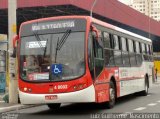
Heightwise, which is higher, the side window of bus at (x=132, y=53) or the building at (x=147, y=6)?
the building at (x=147, y=6)

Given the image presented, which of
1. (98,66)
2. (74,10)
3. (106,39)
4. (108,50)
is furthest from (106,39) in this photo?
(74,10)

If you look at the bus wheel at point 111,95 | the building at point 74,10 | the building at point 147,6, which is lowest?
the bus wheel at point 111,95

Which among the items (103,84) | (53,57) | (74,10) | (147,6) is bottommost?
(103,84)

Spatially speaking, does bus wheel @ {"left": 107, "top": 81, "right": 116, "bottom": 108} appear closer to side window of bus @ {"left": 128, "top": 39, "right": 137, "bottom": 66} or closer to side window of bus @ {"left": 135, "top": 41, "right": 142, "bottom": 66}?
side window of bus @ {"left": 128, "top": 39, "right": 137, "bottom": 66}

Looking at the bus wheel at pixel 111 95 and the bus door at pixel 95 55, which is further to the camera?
the bus wheel at pixel 111 95

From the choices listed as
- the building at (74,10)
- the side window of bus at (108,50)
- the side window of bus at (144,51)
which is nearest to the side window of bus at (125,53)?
the side window of bus at (108,50)

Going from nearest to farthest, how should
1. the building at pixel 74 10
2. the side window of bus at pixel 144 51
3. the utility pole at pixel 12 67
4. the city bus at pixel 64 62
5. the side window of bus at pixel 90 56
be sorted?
the city bus at pixel 64 62 < the side window of bus at pixel 90 56 < the utility pole at pixel 12 67 < the side window of bus at pixel 144 51 < the building at pixel 74 10

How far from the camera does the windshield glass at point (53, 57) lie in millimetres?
13398

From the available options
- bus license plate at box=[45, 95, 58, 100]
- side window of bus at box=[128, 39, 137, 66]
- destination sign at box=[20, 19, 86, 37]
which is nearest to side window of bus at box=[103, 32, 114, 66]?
destination sign at box=[20, 19, 86, 37]

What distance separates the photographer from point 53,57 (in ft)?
44.7

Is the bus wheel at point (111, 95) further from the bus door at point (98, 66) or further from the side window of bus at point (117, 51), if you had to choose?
the side window of bus at point (117, 51)

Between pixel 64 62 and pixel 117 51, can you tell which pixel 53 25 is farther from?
pixel 117 51

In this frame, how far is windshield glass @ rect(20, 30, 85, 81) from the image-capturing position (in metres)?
13.4

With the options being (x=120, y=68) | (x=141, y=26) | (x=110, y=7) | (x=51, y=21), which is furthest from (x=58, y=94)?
(x=141, y=26)
